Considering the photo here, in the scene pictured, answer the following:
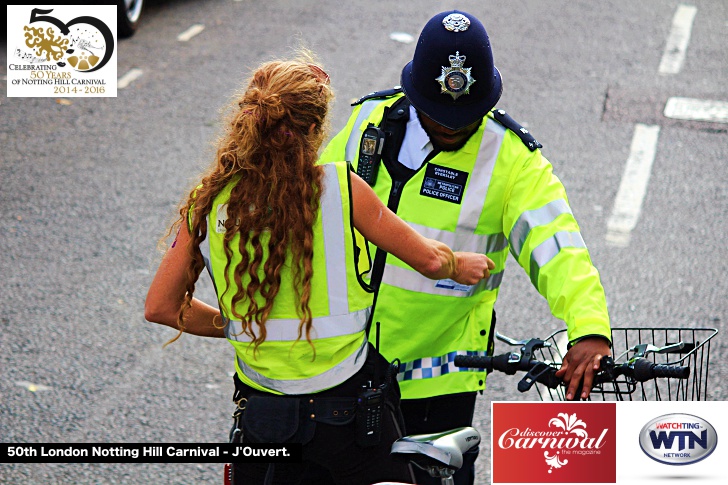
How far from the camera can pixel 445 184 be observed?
125 inches

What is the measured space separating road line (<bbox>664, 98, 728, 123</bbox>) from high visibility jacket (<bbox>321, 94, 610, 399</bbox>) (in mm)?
5728

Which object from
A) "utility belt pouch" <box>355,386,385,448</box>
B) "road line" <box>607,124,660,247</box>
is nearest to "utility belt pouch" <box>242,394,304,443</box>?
"utility belt pouch" <box>355,386,385,448</box>

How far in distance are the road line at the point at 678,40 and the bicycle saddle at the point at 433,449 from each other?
7.42m

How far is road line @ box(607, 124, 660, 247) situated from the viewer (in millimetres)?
6633

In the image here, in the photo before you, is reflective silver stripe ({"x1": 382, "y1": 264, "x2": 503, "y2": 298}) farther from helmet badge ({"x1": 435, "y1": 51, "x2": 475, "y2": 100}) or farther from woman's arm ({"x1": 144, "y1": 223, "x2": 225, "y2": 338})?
woman's arm ({"x1": 144, "y1": 223, "x2": 225, "y2": 338})

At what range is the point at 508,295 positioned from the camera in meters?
5.93

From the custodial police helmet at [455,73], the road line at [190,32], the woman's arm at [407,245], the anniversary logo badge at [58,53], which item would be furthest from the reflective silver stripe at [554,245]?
the road line at [190,32]

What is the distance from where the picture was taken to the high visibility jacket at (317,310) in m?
2.66

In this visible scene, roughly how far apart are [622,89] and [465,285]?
20.9ft

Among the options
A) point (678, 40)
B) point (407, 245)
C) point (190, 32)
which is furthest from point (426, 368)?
point (678, 40)

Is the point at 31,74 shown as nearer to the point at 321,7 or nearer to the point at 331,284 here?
the point at 321,7

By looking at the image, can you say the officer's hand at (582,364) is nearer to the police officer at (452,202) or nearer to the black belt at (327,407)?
the police officer at (452,202)

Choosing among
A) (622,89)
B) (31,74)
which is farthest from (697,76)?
(31,74)

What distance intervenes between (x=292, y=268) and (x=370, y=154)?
0.68 metres
